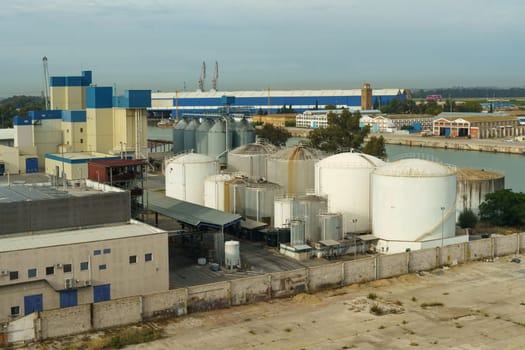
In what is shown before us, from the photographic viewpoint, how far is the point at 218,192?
776 inches

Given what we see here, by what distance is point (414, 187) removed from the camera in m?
16.5

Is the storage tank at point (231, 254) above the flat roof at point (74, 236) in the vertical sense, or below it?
below

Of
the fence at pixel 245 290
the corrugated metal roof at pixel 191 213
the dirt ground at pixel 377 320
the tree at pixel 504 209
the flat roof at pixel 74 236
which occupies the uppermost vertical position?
the flat roof at pixel 74 236

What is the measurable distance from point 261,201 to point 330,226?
8.30 ft

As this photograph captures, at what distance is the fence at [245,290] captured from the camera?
11398 millimetres

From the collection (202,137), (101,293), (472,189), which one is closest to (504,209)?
(472,189)

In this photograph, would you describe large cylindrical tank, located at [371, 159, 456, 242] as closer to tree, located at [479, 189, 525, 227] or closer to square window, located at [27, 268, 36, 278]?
tree, located at [479, 189, 525, 227]

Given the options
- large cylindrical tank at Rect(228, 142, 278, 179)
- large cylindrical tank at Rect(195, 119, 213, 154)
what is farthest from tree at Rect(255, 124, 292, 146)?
large cylindrical tank at Rect(228, 142, 278, 179)

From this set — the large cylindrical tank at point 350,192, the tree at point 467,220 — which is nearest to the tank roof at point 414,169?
the large cylindrical tank at point 350,192

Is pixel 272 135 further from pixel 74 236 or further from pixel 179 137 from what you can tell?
pixel 74 236

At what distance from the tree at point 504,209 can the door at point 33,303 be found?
14.0m

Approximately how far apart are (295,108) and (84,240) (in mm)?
78100

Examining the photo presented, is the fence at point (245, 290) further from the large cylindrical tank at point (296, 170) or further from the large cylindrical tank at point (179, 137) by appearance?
the large cylindrical tank at point (179, 137)

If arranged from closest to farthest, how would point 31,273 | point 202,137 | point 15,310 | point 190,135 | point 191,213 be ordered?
point 15,310 < point 31,273 < point 191,213 < point 202,137 < point 190,135
